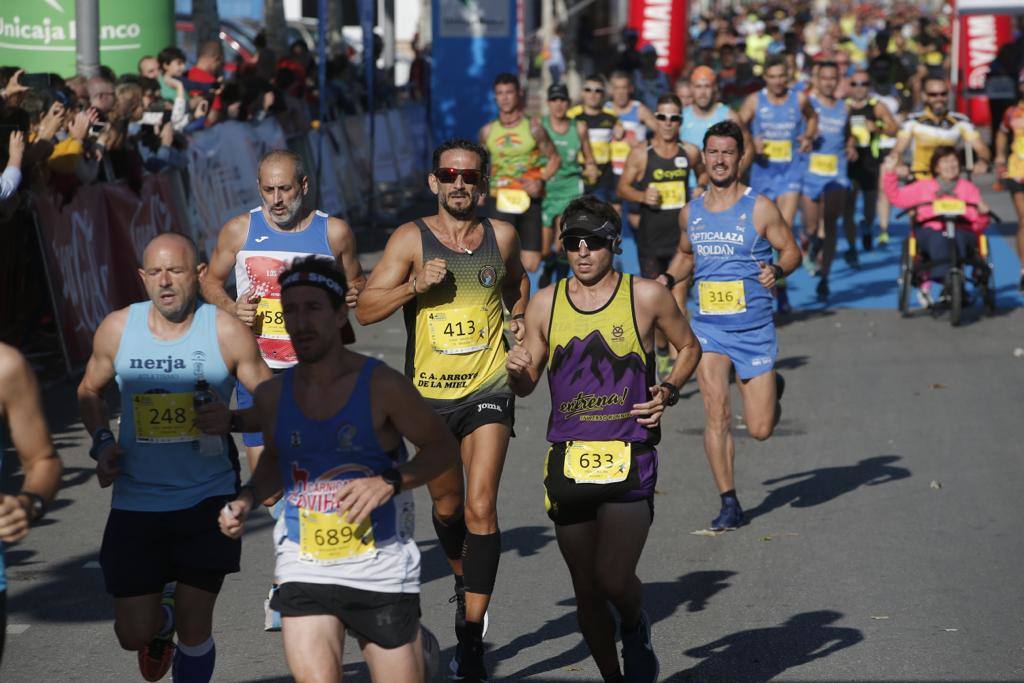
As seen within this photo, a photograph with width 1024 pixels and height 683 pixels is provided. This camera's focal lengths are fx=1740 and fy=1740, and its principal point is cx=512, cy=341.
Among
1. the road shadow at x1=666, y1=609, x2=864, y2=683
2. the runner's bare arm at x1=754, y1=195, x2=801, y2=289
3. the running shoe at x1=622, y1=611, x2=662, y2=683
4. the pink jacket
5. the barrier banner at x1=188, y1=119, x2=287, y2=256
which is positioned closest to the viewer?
the running shoe at x1=622, y1=611, x2=662, y2=683

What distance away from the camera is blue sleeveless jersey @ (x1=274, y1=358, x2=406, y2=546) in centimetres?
A: 482

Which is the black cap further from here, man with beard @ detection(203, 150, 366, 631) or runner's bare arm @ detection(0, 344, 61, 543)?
runner's bare arm @ detection(0, 344, 61, 543)

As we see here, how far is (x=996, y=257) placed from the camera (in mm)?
19719

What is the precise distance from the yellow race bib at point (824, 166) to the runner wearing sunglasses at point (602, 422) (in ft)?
35.5

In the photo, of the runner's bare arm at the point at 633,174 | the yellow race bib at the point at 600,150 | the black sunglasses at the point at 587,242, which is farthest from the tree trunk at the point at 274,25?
the black sunglasses at the point at 587,242

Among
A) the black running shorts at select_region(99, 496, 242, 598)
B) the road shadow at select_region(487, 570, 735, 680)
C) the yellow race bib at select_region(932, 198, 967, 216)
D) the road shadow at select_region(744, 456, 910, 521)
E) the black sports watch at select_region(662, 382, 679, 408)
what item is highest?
the black sports watch at select_region(662, 382, 679, 408)

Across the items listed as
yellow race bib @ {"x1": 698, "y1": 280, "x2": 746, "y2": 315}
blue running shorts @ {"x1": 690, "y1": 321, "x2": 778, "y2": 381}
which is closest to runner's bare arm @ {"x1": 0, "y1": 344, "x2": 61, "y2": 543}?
blue running shorts @ {"x1": 690, "y1": 321, "x2": 778, "y2": 381}

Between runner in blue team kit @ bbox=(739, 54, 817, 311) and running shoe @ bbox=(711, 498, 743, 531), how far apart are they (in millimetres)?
7420

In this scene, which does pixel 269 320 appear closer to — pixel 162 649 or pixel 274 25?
pixel 162 649

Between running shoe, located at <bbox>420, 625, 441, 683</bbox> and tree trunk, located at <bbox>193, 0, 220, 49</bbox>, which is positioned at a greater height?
tree trunk, located at <bbox>193, 0, 220, 49</bbox>

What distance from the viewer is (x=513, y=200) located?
43.7 feet

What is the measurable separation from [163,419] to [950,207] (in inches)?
429

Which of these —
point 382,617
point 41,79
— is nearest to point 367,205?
point 41,79

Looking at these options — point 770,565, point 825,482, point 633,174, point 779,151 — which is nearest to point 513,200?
point 633,174
